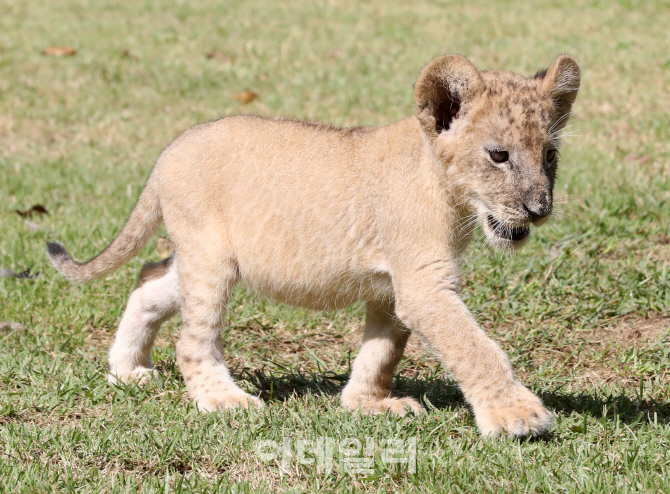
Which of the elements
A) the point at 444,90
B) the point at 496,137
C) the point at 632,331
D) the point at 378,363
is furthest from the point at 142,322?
the point at 632,331

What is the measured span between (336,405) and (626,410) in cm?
149

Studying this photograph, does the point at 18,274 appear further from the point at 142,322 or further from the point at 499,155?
the point at 499,155

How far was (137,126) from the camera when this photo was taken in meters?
9.88

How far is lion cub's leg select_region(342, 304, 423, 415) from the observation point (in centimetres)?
475

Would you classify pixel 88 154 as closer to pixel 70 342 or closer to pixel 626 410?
pixel 70 342

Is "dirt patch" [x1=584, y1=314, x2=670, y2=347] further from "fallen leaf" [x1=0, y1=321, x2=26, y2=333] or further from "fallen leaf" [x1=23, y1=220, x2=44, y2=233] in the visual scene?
"fallen leaf" [x1=23, y1=220, x2=44, y2=233]

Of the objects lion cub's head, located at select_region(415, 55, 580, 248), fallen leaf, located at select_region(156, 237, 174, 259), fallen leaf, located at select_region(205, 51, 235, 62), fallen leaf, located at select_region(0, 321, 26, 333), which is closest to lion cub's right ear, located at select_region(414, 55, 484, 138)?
→ lion cub's head, located at select_region(415, 55, 580, 248)

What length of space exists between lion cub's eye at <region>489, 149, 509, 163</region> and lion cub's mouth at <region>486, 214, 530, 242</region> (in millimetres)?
275

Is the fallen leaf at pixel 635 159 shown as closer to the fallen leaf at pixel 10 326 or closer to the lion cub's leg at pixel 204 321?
the lion cub's leg at pixel 204 321

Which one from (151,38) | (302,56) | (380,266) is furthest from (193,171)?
(151,38)

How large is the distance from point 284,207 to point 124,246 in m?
1.17

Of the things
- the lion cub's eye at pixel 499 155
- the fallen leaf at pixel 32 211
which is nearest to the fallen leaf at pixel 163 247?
the fallen leaf at pixel 32 211

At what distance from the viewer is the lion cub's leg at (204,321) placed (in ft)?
15.6

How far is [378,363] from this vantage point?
15.8 feet
